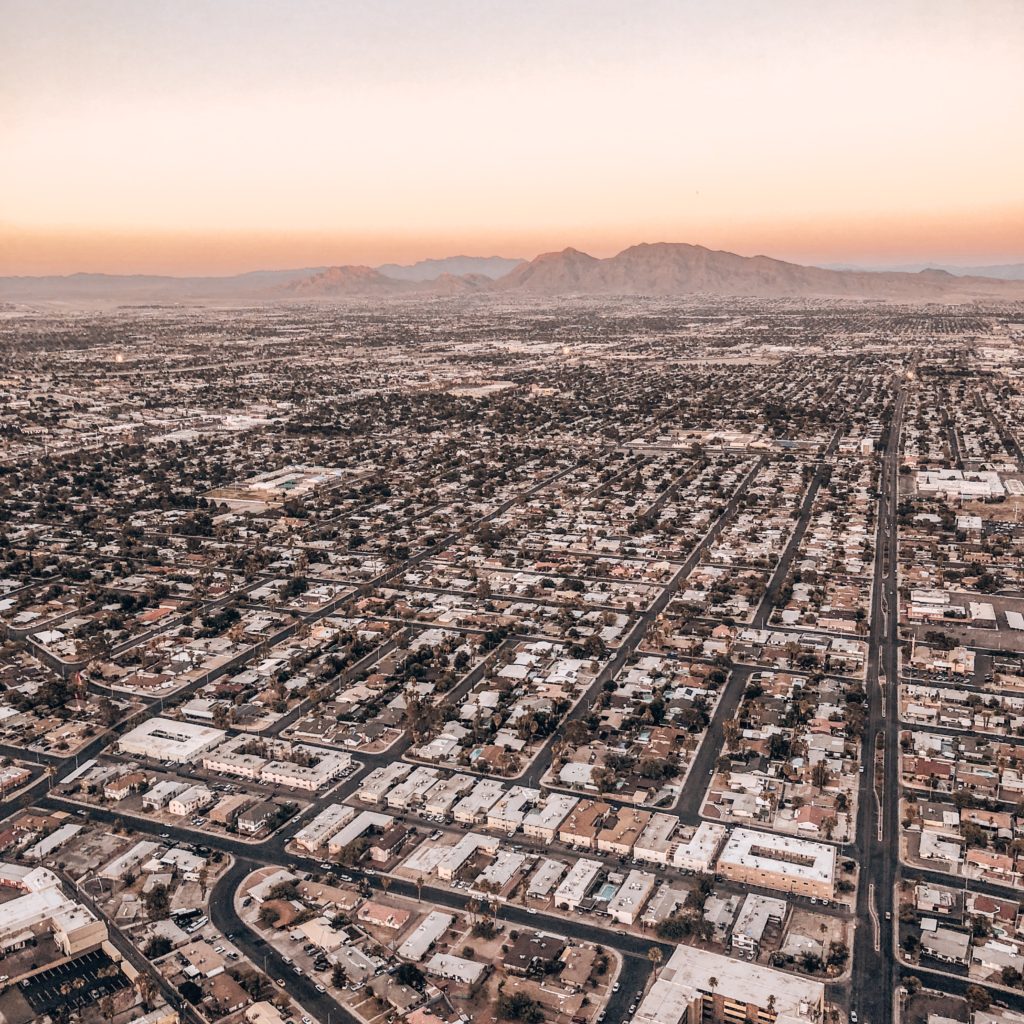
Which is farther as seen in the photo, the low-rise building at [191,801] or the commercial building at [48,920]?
the low-rise building at [191,801]

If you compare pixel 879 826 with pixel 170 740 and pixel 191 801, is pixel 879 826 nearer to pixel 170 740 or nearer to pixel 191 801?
pixel 191 801

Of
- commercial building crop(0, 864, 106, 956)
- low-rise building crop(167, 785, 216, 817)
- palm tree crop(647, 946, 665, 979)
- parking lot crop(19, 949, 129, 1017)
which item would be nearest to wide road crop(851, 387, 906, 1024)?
palm tree crop(647, 946, 665, 979)

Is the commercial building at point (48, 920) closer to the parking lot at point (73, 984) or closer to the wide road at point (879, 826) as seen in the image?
the parking lot at point (73, 984)

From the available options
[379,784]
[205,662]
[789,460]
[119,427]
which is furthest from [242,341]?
→ [379,784]

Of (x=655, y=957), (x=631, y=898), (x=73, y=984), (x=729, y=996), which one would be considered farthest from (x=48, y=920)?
(x=729, y=996)

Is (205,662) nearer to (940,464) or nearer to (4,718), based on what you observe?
(4,718)

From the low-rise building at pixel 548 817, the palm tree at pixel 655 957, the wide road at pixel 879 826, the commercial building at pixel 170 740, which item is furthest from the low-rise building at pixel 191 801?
the wide road at pixel 879 826
